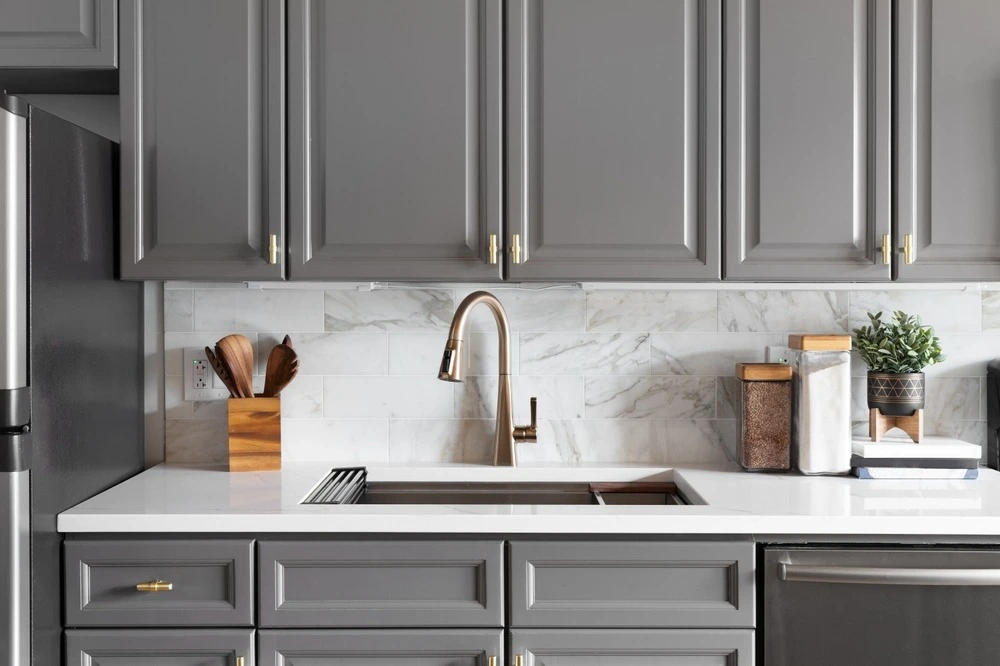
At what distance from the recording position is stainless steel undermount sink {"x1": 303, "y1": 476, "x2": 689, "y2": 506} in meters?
2.06

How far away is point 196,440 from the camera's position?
2219 millimetres

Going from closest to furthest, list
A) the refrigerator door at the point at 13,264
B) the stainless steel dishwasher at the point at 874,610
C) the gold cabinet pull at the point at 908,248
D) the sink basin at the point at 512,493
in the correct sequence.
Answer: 1. the refrigerator door at the point at 13,264
2. the stainless steel dishwasher at the point at 874,610
3. the gold cabinet pull at the point at 908,248
4. the sink basin at the point at 512,493

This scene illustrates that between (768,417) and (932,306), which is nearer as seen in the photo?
(768,417)

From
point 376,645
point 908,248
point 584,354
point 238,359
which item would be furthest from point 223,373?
point 908,248

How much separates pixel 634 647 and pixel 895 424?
3.17ft

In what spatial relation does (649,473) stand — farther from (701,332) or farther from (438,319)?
(438,319)

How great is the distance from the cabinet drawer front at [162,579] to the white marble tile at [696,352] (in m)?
1.20

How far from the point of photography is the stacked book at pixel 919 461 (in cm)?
194

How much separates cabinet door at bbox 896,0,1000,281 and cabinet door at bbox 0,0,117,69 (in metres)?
1.84

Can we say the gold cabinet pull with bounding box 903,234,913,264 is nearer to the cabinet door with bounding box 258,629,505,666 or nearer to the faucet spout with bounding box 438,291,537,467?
the faucet spout with bounding box 438,291,537,467

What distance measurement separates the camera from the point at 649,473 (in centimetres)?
210

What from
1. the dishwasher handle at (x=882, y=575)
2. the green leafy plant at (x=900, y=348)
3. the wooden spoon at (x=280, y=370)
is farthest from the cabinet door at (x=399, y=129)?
the green leafy plant at (x=900, y=348)

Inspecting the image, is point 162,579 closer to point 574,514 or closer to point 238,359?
point 238,359

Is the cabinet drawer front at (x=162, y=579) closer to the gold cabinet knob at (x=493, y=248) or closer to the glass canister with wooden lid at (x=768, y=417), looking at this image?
the gold cabinet knob at (x=493, y=248)
